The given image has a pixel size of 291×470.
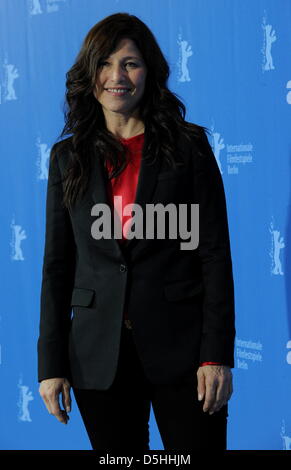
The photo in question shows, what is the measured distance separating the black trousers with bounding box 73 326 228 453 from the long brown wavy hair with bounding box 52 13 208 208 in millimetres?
389

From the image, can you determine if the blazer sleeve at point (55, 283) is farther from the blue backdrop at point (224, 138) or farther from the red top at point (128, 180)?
the blue backdrop at point (224, 138)

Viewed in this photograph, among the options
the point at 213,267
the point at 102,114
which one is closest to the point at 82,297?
the point at 213,267

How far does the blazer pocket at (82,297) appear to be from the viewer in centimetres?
157

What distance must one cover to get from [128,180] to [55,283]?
294 millimetres

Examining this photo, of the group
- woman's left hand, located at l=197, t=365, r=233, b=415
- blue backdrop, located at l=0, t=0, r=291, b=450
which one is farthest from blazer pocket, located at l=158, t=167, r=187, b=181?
blue backdrop, located at l=0, t=0, r=291, b=450

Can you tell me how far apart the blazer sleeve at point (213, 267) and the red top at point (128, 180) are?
14cm

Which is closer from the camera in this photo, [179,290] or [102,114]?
[179,290]

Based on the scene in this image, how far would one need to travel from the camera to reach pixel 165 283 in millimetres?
1521

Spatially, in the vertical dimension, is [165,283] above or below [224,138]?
below

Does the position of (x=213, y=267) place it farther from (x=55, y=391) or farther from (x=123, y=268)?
(x=55, y=391)

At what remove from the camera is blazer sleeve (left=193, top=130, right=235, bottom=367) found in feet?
4.91

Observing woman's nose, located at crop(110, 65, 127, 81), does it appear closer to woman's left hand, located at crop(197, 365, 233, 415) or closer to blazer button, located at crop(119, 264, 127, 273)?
blazer button, located at crop(119, 264, 127, 273)

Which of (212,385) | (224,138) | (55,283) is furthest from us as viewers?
(224,138)
